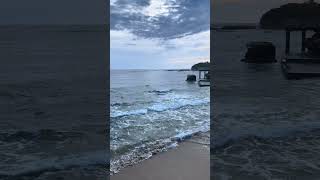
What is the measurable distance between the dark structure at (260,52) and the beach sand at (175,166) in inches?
39.4

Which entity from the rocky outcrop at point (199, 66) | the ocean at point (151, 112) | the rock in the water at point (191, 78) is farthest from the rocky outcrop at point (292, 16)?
the rock in the water at point (191, 78)

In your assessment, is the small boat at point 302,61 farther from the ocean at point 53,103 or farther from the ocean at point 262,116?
the ocean at point 53,103

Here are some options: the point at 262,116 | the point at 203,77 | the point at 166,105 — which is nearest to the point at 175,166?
the point at 262,116

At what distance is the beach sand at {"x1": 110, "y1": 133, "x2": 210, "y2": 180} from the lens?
3535 mm

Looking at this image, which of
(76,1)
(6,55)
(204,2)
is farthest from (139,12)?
(6,55)

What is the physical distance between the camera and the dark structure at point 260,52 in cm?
319

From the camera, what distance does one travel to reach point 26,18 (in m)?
3.09

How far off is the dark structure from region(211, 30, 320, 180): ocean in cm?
4

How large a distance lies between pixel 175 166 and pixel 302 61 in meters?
1.41

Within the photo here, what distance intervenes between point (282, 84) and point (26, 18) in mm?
1994

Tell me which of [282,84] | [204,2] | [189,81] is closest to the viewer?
[282,84]

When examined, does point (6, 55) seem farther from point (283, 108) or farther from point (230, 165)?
point (283, 108)

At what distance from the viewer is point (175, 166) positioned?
12.3 feet

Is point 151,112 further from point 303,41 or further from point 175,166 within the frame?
point 303,41
